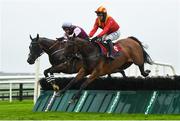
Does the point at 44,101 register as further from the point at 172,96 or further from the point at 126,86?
the point at 172,96

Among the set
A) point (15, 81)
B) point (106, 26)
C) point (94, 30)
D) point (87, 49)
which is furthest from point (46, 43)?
point (15, 81)

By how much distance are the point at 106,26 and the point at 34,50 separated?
6.30 ft

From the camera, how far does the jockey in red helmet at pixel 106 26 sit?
41.0 ft

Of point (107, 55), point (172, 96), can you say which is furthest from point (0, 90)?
point (172, 96)

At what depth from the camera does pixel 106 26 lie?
41.4ft

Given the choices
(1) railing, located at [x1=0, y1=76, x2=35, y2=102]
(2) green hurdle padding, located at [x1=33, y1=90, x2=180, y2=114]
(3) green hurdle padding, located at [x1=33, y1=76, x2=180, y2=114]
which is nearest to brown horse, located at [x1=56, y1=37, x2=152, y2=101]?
(3) green hurdle padding, located at [x1=33, y1=76, x2=180, y2=114]

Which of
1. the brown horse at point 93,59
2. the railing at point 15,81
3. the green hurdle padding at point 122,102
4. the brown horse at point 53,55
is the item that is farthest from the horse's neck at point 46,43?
the railing at point 15,81

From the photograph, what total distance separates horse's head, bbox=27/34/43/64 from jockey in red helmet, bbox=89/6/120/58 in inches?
54.0

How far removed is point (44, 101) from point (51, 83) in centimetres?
71

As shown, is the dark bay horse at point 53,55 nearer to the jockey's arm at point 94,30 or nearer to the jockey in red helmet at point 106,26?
the jockey's arm at point 94,30

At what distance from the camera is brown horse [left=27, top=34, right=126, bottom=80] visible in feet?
43.7

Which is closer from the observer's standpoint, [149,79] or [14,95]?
[149,79]

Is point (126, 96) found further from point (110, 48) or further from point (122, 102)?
point (110, 48)

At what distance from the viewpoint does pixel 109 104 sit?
1218 centimetres
